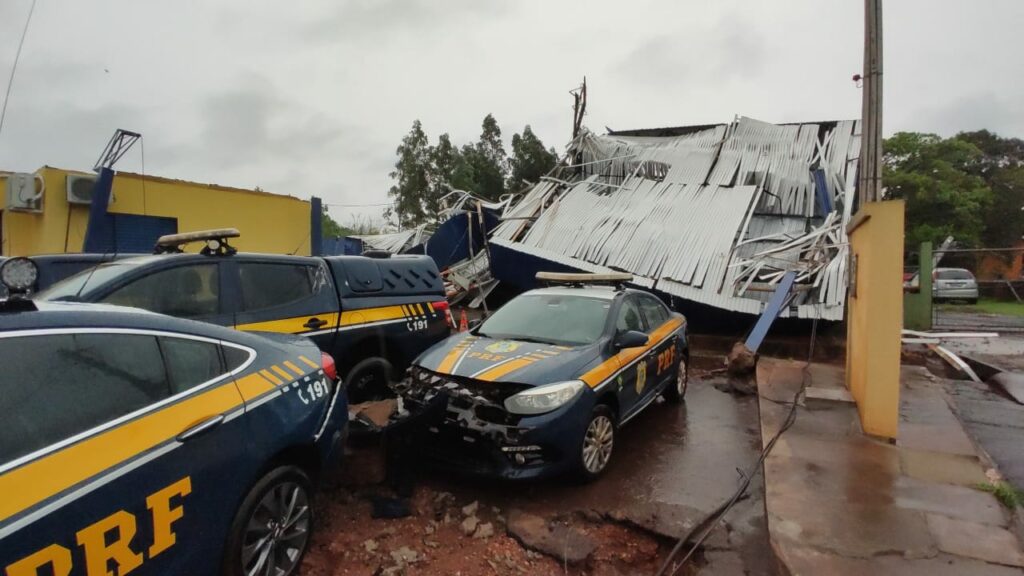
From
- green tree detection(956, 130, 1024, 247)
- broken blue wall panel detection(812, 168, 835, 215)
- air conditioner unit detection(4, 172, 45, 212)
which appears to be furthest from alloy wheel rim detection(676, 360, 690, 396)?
green tree detection(956, 130, 1024, 247)

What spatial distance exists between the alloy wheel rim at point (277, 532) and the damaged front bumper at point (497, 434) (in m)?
1.27

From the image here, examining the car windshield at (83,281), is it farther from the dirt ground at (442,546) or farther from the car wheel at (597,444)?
the car wheel at (597,444)

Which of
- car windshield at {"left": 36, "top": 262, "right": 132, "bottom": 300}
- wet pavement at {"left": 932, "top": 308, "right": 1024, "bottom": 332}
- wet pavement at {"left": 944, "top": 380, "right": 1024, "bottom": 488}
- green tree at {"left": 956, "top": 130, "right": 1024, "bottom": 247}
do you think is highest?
green tree at {"left": 956, "top": 130, "right": 1024, "bottom": 247}

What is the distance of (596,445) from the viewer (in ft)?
14.7

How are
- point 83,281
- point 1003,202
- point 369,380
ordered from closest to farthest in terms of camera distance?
point 83,281 < point 369,380 < point 1003,202

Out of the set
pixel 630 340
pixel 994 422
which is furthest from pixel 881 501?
pixel 994 422

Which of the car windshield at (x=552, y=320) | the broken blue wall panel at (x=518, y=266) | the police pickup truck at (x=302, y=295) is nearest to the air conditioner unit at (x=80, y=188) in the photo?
the police pickup truck at (x=302, y=295)

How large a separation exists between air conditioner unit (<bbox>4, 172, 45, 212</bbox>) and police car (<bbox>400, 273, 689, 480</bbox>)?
377 inches

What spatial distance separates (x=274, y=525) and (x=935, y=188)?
34.6 meters

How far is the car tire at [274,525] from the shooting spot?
8.54 feet

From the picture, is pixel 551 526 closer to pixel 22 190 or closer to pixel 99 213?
pixel 99 213

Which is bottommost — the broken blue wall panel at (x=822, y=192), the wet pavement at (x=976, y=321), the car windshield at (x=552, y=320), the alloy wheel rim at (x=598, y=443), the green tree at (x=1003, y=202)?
the alloy wheel rim at (x=598, y=443)

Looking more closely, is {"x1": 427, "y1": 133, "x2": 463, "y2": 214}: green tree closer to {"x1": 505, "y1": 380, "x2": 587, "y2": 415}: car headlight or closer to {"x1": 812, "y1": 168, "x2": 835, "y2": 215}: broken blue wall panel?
{"x1": 812, "y1": 168, "x2": 835, "y2": 215}: broken blue wall panel

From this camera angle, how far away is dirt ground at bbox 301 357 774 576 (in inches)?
137
